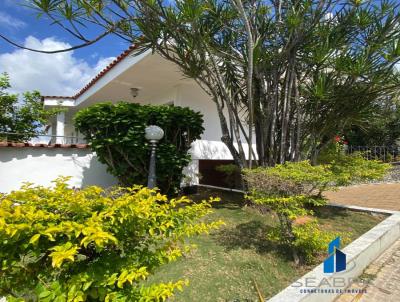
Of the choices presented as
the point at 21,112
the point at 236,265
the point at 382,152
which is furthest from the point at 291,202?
the point at 382,152

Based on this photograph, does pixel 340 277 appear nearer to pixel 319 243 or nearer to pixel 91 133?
pixel 319 243

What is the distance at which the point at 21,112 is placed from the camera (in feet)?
39.2

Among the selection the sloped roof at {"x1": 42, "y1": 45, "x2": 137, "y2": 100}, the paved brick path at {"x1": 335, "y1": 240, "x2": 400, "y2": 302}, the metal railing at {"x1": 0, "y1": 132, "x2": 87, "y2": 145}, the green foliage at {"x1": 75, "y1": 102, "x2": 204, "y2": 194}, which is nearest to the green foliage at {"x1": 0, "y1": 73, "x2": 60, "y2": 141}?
the metal railing at {"x1": 0, "y1": 132, "x2": 87, "y2": 145}

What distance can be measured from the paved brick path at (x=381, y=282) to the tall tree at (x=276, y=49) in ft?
9.43

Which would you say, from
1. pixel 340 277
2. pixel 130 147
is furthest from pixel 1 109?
pixel 340 277

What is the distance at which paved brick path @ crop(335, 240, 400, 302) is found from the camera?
3.14 metres

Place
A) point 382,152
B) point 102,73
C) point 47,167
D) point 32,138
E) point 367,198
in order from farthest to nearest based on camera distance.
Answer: point 382,152 < point 32,138 < point 102,73 < point 367,198 < point 47,167

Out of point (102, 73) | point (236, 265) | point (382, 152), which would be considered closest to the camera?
point (236, 265)

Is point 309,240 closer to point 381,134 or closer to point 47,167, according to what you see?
point 47,167

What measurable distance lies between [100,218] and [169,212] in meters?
0.60

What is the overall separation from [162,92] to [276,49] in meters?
5.45

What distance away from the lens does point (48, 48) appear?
4664mm

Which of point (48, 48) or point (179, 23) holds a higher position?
point (179, 23)

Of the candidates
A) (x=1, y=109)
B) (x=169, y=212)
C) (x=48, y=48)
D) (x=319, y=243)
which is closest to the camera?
(x=169, y=212)
